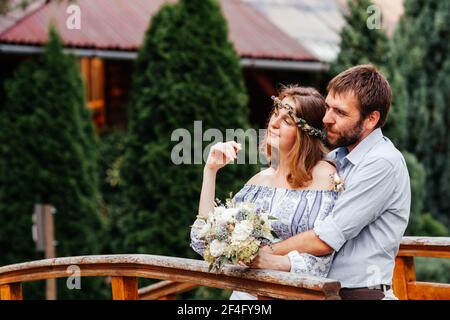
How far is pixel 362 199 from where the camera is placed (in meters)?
3.40

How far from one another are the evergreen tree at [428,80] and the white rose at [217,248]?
910 cm

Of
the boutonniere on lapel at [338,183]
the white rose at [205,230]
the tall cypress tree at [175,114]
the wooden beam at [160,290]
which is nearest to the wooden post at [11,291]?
the wooden beam at [160,290]

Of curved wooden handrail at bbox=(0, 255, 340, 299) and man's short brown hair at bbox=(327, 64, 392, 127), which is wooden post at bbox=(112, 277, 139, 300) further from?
man's short brown hair at bbox=(327, 64, 392, 127)

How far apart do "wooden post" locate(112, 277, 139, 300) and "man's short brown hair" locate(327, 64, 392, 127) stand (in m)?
1.38

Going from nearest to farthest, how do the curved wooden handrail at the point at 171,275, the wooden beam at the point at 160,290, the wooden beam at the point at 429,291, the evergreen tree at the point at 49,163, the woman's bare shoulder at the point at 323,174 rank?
the curved wooden handrail at the point at 171,275 → the woman's bare shoulder at the point at 323,174 → the wooden beam at the point at 429,291 → the wooden beam at the point at 160,290 → the evergreen tree at the point at 49,163

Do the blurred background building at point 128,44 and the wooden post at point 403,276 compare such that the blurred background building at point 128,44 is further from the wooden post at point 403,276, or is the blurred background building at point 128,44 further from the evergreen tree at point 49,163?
the wooden post at point 403,276

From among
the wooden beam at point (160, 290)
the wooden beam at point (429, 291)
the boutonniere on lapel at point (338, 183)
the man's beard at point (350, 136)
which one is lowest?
the wooden beam at point (160, 290)

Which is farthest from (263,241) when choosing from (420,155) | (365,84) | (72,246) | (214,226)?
(420,155)

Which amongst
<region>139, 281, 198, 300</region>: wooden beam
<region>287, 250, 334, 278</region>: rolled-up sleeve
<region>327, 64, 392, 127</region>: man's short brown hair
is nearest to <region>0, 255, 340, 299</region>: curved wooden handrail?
<region>287, 250, 334, 278</region>: rolled-up sleeve

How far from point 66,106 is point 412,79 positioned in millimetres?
5337

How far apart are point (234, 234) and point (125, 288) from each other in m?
1.03

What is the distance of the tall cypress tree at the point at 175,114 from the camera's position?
782 centimetres

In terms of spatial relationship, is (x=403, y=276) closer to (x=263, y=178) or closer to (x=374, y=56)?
(x=263, y=178)

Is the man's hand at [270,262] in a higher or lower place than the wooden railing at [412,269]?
higher
